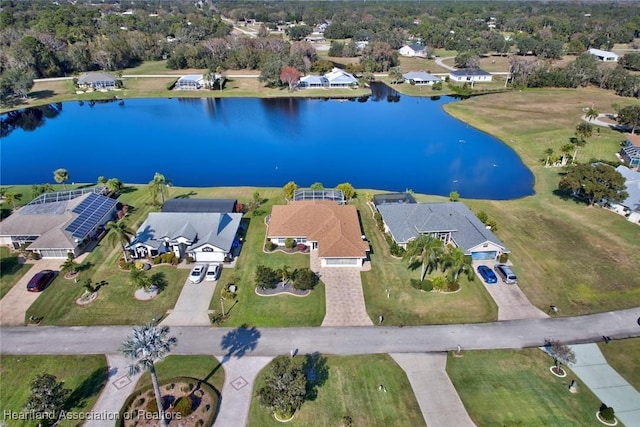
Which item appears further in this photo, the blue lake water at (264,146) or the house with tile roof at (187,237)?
the blue lake water at (264,146)

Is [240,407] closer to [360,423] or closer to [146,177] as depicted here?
[360,423]

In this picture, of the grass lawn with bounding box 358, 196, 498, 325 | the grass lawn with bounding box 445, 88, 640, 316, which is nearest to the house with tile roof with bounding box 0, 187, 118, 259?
the grass lawn with bounding box 358, 196, 498, 325

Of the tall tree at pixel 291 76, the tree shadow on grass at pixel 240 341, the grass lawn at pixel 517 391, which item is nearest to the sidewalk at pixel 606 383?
the grass lawn at pixel 517 391

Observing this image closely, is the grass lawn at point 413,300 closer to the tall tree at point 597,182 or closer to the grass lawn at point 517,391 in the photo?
the grass lawn at point 517,391

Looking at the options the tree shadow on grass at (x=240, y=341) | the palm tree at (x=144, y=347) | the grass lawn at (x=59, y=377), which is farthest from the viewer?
the tree shadow on grass at (x=240, y=341)

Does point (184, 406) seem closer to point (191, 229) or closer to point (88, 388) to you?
point (88, 388)

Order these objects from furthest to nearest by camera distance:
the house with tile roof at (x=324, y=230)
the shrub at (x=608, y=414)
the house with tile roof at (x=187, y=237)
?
1. the house with tile roof at (x=187, y=237)
2. the house with tile roof at (x=324, y=230)
3. the shrub at (x=608, y=414)

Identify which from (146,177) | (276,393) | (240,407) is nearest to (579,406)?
(276,393)
